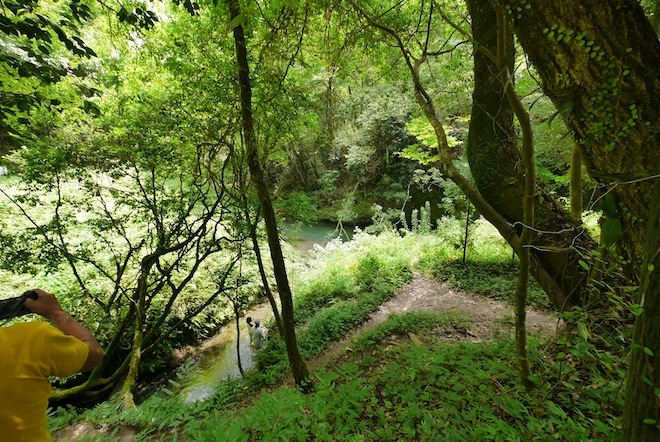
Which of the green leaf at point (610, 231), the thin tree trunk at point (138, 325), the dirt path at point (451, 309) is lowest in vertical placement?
the dirt path at point (451, 309)

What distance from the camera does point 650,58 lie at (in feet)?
4.69

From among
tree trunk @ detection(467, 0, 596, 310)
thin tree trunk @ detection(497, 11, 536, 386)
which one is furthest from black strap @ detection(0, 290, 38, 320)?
tree trunk @ detection(467, 0, 596, 310)

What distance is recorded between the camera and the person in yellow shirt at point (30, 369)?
1234 millimetres

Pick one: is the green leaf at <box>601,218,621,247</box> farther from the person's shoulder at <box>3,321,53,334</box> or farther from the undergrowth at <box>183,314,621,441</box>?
the person's shoulder at <box>3,321,53,334</box>

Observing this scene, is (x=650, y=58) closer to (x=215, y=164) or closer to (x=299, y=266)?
(x=215, y=164)

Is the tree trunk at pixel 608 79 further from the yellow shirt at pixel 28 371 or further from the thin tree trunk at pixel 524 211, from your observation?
the yellow shirt at pixel 28 371

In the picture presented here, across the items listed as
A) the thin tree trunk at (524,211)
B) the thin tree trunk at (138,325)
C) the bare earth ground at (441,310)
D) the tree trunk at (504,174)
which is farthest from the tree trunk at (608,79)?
the thin tree trunk at (138,325)

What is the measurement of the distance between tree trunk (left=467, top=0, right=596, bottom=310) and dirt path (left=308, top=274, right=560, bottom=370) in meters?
1.04

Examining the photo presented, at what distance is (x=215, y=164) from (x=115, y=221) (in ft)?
6.85

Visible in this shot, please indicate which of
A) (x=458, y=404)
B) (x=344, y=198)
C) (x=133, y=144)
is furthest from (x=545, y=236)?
(x=344, y=198)

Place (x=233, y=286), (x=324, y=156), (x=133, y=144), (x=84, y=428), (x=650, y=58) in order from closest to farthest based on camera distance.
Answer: (x=650, y=58)
(x=84, y=428)
(x=133, y=144)
(x=233, y=286)
(x=324, y=156)

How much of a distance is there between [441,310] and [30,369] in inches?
246

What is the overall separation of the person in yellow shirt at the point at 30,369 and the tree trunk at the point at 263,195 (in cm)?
235

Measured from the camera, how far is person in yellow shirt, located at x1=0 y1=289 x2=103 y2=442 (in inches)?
48.6
